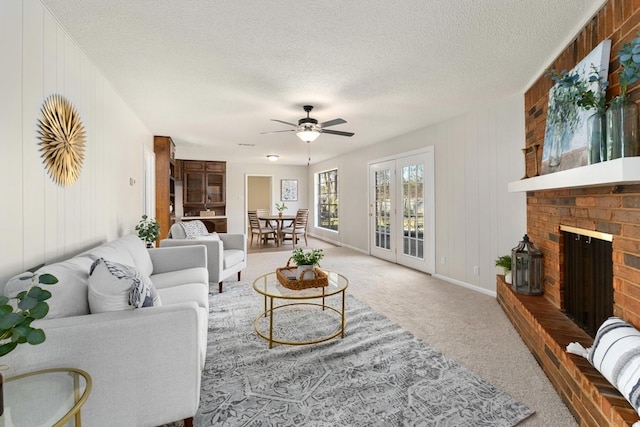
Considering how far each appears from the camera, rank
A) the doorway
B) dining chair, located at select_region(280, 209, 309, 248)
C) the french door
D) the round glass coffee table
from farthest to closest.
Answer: the doorway, dining chair, located at select_region(280, 209, 309, 248), the french door, the round glass coffee table

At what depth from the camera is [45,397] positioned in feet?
3.71

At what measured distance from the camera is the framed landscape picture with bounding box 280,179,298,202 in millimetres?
9648

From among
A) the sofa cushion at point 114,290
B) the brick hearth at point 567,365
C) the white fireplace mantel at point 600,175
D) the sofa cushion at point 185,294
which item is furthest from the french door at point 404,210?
the sofa cushion at point 114,290

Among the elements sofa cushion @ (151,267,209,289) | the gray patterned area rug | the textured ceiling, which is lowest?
the gray patterned area rug

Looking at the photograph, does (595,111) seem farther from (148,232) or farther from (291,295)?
(148,232)

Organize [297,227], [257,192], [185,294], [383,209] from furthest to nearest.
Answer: [257,192]
[297,227]
[383,209]
[185,294]

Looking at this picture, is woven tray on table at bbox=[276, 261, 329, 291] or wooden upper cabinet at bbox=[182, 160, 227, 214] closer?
woven tray on table at bbox=[276, 261, 329, 291]

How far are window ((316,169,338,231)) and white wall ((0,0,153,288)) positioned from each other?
5736 mm

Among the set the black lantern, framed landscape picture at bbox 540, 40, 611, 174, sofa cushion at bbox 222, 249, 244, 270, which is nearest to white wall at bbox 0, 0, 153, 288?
sofa cushion at bbox 222, 249, 244, 270


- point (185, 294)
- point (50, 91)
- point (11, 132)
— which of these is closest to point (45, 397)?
point (185, 294)

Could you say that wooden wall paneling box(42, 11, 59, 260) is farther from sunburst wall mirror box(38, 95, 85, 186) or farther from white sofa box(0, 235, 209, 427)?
white sofa box(0, 235, 209, 427)

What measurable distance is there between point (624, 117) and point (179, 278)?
125 inches

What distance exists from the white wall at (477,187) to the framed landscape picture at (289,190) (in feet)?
16.4

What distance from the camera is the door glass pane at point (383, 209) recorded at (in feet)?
19.1
